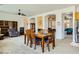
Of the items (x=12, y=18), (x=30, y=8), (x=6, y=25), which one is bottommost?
(x=6, y=25)

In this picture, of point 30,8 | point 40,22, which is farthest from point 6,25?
point 40,22

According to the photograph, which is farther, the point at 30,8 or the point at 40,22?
the point at 40,22

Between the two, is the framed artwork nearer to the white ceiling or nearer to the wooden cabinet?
the white ceiling

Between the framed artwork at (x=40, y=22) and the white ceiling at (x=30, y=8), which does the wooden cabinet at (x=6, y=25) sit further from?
the framed artwork at (x=40, y=22)

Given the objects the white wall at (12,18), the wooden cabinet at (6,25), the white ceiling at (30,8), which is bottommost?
the wooden cabinet at (6,25)

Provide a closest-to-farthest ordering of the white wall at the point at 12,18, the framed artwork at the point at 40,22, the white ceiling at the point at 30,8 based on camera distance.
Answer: the white ceiling at the point at 30,8 → the white wall at the point at 12,18 → the framed artwork at the point at 40,22

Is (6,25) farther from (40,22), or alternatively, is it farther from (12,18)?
(40,22)

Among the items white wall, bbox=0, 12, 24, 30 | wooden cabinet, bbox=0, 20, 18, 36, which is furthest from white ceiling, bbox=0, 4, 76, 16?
wooden cabinet, bbox=0, 20, 18, 36

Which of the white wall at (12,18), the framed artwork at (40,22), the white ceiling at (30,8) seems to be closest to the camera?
the white ceiling at (30,8)

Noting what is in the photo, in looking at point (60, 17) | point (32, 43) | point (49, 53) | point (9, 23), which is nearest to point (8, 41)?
point (9, 23)

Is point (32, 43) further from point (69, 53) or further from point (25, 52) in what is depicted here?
point (69, 53)

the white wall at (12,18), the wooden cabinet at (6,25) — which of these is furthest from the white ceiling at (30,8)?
the wooden cabinet at (6,25)

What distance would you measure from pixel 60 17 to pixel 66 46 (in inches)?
66.3
